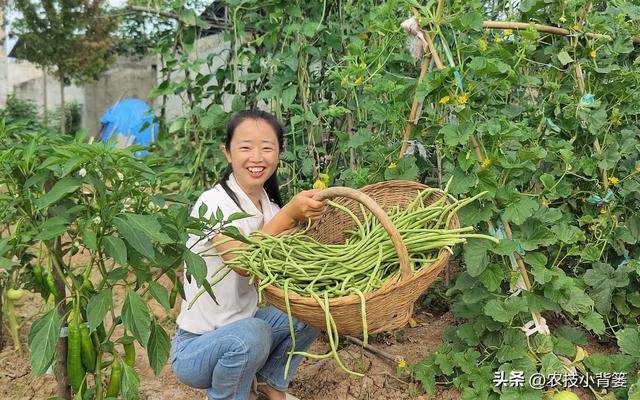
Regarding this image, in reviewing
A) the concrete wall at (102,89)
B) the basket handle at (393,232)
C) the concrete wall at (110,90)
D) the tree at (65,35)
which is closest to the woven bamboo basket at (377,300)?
the basket handle at (393,232)

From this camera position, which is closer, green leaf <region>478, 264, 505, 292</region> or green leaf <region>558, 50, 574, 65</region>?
green leaf <region>478, 264, 505, 292</region>

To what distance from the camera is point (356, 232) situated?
1.85 m

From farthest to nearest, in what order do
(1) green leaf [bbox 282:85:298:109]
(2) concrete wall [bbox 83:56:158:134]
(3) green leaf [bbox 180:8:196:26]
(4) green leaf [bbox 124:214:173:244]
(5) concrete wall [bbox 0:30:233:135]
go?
(2) concrete wall [bbox 83:56:158:134]
(5) concrete wall [bbox 0:30:233:135]
(3) green leaf [bbox 180:8:196:26]
(1) green leaf [bbox 282:85:298:109]
(4) green leaf [bbox 124:214:173:244]

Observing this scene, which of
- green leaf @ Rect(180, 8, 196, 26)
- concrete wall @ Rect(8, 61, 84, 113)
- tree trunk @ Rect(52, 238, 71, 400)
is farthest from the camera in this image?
concrete wall @ Rect(8, 61, 84, 113)

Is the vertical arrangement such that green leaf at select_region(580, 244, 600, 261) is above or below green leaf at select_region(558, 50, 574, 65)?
below

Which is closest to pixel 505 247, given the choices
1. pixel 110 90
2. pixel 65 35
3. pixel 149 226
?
pixel 149 226

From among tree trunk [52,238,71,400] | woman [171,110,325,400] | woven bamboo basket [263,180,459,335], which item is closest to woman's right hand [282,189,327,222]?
woman [171,110,325,400]

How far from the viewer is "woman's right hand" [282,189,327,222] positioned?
1.76 meters

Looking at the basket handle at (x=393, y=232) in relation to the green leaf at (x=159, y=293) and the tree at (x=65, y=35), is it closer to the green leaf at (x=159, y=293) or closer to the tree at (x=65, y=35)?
the green leaf at (x=159, y=293)

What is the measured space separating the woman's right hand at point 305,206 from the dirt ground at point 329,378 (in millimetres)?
751

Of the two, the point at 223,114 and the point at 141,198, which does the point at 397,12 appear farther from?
the point at 141,198

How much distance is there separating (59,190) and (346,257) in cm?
74

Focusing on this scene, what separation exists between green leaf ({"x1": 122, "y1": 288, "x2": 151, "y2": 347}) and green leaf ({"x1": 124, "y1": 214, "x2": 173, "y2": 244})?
0.19 metres

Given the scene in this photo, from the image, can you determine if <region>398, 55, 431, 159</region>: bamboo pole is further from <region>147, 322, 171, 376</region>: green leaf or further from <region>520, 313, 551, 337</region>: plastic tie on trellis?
<region>147, 322, 171, 376</region>: green leaf
